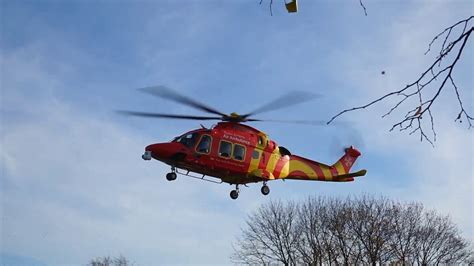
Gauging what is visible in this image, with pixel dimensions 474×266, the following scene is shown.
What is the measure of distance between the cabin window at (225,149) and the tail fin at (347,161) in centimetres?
579

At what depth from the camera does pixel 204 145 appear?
16453 mm

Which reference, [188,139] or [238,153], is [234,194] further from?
[188,139]

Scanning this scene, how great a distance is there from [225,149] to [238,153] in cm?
44

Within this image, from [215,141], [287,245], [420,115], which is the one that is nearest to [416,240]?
[287,245]

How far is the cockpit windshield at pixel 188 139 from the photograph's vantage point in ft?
54.2

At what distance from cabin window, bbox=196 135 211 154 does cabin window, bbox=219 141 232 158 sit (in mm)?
383

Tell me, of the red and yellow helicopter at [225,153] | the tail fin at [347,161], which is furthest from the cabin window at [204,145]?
the tail fin at [347,161]

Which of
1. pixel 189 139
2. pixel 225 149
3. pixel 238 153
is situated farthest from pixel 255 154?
pixel 189 139

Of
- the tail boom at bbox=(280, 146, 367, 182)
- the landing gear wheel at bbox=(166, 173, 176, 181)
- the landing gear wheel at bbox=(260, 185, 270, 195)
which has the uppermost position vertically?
the tail boom at bbox=(280, 146, 367, 182)

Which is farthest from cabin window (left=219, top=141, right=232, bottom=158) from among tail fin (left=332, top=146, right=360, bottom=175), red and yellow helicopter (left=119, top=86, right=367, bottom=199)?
tail fin (left=332, top=146, right=360, bottom=175)

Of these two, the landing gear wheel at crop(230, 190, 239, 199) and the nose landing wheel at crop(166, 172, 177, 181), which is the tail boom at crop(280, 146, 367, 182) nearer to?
the landing gear wheel at crop(230, 190, 239, 199)

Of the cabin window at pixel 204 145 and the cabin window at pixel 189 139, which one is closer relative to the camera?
the cabin window at pixel 204 145

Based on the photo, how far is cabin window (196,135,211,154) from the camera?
16391 mm

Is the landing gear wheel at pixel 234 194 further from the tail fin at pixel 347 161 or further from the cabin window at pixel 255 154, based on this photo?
the tail fin at pixel 347 161
